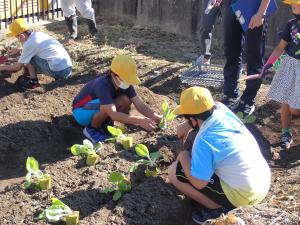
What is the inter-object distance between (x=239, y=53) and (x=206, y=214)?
2156 millimetres

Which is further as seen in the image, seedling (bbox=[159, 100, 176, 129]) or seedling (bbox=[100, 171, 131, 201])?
seedling (bbox=[159, 100, 176, 129])

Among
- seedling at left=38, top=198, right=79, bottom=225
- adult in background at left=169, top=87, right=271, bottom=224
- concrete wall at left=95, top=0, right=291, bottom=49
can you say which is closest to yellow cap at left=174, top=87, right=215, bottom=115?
adult in background at left=169, top=87, right=271, bottom=224

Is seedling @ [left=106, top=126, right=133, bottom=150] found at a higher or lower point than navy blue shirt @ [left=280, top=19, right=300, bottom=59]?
lower

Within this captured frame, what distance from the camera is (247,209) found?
3361 mm

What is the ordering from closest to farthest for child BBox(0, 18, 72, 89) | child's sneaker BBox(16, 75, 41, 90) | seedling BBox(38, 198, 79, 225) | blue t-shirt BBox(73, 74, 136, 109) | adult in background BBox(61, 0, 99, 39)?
seedling BBox(38, 198, 79, 225) < blue t-shirt BBox(73, 74, 136, 109) < child BBox(0, 18, 72, 89) < child's sneaker BBox(16, 75, 41, 90) < adult in background BBox(61, 0, 99, 39)

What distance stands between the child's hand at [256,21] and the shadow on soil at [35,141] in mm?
2011

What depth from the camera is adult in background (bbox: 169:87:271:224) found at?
3.44 metres

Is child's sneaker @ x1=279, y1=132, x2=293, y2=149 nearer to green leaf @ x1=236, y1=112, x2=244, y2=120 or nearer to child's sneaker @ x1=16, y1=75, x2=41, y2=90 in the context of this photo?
green leaf @ x1=236, y1=112, x2=244, y2=120

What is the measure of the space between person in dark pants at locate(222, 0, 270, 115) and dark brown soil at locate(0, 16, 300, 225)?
0.31m

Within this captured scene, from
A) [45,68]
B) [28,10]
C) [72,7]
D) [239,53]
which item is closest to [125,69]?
[239,53]

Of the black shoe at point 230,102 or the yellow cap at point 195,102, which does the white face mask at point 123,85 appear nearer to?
the black shoe at point 230,102

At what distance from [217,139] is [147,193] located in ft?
2.71

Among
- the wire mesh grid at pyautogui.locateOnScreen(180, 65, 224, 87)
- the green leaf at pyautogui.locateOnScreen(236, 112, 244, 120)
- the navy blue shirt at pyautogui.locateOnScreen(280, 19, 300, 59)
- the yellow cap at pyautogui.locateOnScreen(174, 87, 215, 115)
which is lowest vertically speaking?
the green leaf at pyautogui.locateOnScreen(236, 112, 244, 120)

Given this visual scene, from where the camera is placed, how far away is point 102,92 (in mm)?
4777
